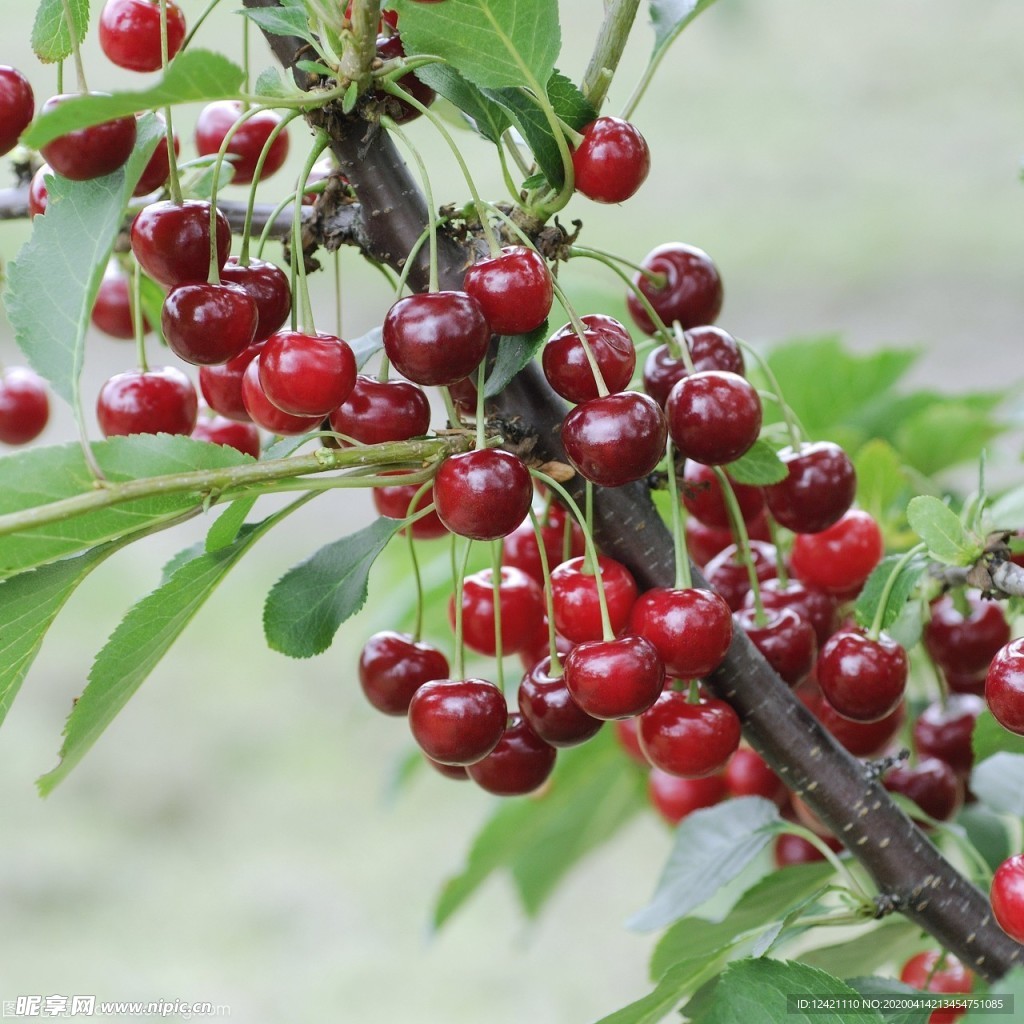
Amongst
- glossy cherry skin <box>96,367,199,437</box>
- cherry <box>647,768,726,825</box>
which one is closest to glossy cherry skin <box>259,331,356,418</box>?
glossy cherry skin <box>96,367,199,437</box>

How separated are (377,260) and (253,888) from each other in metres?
1.91

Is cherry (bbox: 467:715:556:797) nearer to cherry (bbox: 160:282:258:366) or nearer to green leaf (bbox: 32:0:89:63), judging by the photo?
cherry (bbox: 160:282:258:366)

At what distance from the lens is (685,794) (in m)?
0.89

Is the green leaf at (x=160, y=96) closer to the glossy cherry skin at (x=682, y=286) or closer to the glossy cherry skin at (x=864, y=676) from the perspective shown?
the glossy cherry skin at (x=682, y=286)

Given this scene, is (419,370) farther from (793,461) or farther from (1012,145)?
(1012,145)

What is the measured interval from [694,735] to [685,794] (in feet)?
1.12

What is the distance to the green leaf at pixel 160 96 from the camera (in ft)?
1.27

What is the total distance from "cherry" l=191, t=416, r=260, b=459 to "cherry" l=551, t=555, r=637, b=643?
21cm

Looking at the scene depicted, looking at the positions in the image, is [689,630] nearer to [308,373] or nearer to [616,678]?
[616,678]

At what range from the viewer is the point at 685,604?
53 centimetres

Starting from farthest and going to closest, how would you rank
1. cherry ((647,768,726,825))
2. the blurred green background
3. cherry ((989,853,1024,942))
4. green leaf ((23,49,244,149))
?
the blurred green background
cherry ((647,768,726,825))
cherry ((989,853,1024,942))
green leaf ((23,49,244,149))

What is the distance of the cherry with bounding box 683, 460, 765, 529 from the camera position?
0.66 metres

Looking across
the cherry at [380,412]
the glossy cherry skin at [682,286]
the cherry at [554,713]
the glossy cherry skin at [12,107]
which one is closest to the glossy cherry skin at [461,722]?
the cherry at [554,713]

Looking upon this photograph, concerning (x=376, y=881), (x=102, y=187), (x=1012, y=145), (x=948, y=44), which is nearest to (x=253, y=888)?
(x=376, y=881)
